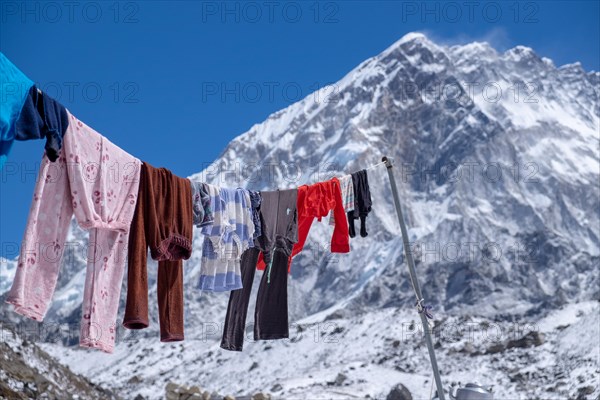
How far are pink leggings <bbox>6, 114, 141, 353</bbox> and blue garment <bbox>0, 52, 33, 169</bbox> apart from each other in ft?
2.30

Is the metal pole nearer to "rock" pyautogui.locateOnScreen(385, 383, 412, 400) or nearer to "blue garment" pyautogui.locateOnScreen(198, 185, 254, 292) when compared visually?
"blue garment" pyautogui.locateOnScreen(198, 185, 254, 292)

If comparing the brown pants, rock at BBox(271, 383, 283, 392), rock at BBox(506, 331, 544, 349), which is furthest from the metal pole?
rock at BBox(506, 331, 544, 349)

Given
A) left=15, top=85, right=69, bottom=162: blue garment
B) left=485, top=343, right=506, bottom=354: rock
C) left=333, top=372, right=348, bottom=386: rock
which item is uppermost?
left=15, top=85, right=69, bottom=162: blue garment

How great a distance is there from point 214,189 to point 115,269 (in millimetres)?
2152

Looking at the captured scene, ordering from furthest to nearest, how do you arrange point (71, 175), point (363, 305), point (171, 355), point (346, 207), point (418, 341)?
point (363, 305)
point (171, 355)
point (418, 341)
point (346, 207)
point (71, 175)

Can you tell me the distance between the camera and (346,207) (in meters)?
13.6

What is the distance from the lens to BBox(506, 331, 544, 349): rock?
38.6 m

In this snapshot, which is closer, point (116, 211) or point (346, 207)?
point (116, 211)

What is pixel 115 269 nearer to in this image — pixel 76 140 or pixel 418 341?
pixel 76 140

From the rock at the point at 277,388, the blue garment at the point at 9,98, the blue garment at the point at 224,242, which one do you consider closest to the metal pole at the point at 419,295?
the blue garment at the point at 224,242

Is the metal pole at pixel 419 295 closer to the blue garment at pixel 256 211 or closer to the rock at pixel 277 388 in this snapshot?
the blue garment at pixel 256 211

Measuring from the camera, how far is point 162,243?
10047 millimetres

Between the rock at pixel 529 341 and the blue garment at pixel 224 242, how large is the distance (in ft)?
98.4

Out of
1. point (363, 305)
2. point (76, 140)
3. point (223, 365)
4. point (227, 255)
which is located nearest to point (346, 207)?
point (227, 255)
